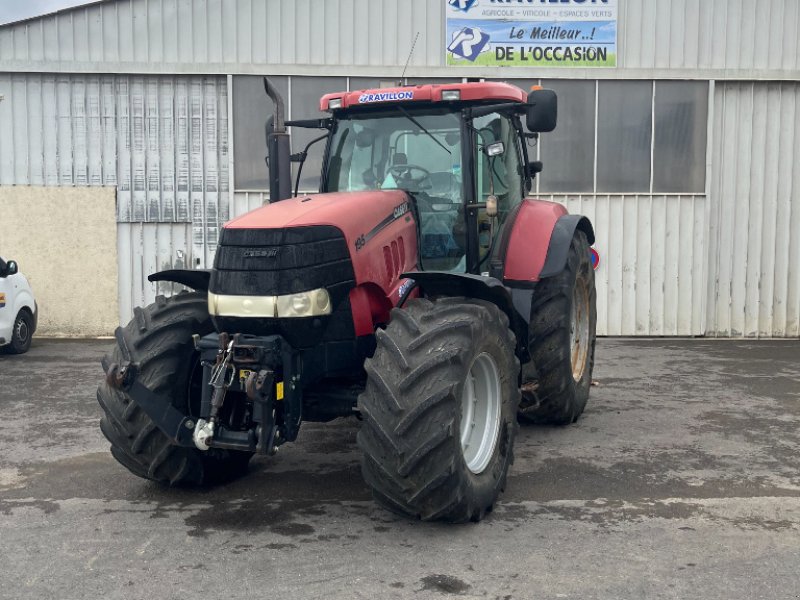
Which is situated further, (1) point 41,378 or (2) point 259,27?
(2) point 259,27

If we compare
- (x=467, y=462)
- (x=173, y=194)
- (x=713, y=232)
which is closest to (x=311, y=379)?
(x=467, y=462)

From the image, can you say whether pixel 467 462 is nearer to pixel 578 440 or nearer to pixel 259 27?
pixel 578 440

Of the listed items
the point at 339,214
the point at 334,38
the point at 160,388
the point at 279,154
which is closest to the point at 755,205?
the point at 334,38

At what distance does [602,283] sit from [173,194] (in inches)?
267

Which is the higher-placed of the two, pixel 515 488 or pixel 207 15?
pixel 207 15

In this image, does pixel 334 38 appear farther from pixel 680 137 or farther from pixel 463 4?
pixel 680 137

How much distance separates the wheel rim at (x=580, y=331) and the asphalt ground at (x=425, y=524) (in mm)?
499

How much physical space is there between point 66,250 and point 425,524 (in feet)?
34.4

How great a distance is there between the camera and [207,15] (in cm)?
1323

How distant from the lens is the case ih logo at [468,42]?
13336 mm

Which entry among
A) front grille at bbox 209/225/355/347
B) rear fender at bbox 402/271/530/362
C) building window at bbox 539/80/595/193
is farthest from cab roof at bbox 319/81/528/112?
building window at bbox 539/80/595/193

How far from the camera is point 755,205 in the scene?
1373cm

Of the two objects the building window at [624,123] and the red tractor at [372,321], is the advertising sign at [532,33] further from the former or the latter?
the red tractor at [372,321]

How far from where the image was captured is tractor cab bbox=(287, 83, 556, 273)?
6.08 m
